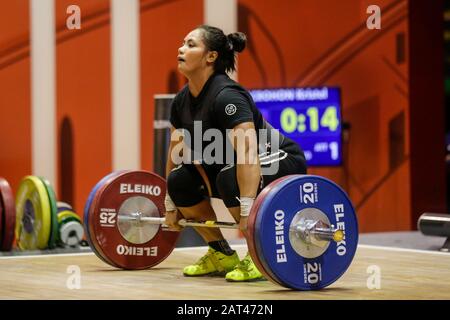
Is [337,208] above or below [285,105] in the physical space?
below

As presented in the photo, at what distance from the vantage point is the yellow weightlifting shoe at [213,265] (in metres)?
4.52

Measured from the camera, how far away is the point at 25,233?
6.09 meters

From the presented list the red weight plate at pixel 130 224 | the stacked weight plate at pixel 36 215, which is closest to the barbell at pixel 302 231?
the red weight plate at pixel 130 224

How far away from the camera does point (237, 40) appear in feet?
14.3

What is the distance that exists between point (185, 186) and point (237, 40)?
73 cm

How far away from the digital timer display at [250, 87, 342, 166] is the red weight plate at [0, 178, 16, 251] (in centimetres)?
248

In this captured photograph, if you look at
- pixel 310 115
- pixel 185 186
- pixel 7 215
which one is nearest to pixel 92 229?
pixel 185 186

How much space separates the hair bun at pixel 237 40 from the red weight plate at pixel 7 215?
2008 mm

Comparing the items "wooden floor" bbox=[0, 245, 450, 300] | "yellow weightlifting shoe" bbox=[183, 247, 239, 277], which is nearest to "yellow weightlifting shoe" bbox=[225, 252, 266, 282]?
"wooden floor" bbox=[0, 245, 450, 300]

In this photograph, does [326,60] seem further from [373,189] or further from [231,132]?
[231,132]

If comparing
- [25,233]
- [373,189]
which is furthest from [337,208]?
[373,189]

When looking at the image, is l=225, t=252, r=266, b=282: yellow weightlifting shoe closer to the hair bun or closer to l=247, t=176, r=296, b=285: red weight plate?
l=247, t=176, r=296, b=285: red weight plate

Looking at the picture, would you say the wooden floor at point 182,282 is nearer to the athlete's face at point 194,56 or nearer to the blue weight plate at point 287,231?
the blue weight plate at point 287,231
